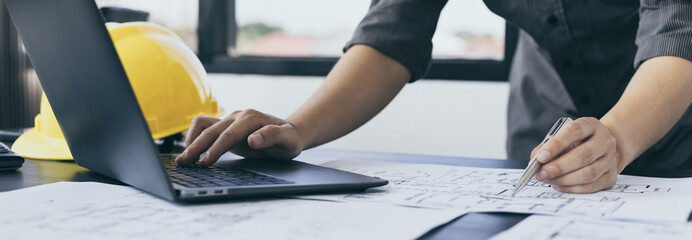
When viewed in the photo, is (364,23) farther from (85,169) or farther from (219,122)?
(85,169)

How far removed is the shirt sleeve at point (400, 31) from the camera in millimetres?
1077

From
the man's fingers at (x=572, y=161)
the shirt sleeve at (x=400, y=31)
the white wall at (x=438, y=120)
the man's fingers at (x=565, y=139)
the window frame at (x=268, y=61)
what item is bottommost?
the white wall at (x=438, y=120)

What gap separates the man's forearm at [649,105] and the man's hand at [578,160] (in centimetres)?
7

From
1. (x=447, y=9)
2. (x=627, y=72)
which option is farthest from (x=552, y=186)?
(x=447, y=9)

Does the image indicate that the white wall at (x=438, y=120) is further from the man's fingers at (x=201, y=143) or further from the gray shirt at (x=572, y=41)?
→ the man's fingers at (x=201, y=143)

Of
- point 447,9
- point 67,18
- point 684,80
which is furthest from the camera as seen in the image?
point 447,9

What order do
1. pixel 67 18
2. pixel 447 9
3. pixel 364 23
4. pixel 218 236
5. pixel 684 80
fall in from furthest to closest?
1. pixel 447 9
2. pixel 364 23
3. pixel 684 80
4. pixel 67 18
5. pixel 218 236

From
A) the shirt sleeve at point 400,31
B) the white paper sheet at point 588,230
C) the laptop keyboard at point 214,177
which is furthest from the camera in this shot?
the shirt sleeve at point 400,31

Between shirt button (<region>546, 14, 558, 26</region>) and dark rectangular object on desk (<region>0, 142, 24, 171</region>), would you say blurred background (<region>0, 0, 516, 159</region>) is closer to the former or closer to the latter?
shirt button (<region>546, 14, 558, 26</region>)

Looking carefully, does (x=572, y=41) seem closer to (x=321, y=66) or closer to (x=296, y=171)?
(x=296, y=171)

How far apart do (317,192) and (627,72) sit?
0.79m

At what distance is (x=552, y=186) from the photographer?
67cm

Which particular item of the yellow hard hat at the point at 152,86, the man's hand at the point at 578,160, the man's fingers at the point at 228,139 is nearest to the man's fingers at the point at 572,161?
the man's hand at the point at 578,160

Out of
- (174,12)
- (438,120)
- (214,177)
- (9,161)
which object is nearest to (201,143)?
(214,177)
